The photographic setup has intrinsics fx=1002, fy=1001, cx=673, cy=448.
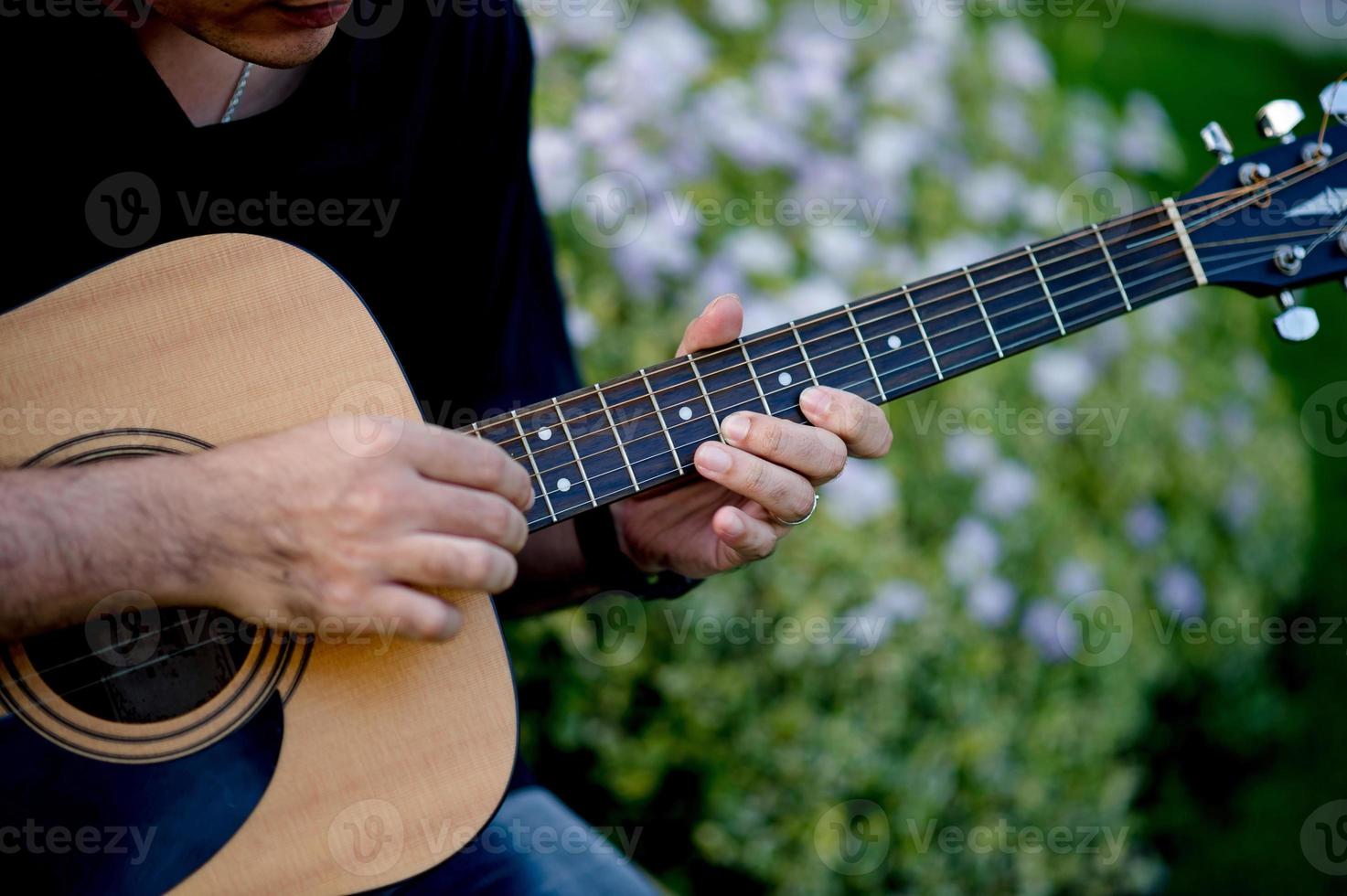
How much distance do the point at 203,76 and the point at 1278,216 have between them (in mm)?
1667

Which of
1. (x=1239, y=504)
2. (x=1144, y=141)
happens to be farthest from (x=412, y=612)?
(x=1144, y=141)

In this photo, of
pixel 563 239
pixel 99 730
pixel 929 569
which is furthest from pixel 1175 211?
pixel 99 730

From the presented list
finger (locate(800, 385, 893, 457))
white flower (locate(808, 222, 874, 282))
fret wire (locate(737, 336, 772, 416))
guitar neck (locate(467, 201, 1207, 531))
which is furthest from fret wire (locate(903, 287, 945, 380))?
white flower (locate(808, 222, 874, 282))

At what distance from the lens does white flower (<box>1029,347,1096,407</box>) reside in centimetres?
302

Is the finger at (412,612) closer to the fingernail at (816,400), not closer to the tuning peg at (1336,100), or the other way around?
the fingernail at (816,400)

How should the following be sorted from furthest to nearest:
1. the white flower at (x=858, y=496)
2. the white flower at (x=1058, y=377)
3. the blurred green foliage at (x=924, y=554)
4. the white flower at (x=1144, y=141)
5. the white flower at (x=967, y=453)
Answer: the white flower at (x=1144, y=141) → the white flower at (x=1058, y=377) → the white flower at (x=967, y=453) → the white flower at (x=858, y=496) → the blurred green foliage at (x=924, y=554)

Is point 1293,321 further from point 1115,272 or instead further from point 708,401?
point 708,401

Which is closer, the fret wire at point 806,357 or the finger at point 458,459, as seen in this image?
the finger at point 458,459

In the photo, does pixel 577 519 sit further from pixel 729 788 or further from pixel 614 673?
pixel 729 788

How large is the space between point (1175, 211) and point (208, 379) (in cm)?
145

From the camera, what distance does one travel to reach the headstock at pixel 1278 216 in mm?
1552

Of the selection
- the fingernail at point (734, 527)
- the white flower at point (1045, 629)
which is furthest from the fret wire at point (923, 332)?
the white flower at point (1045, 629)

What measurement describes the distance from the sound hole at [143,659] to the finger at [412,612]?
0.24 meters

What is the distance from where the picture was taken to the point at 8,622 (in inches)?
46.4
